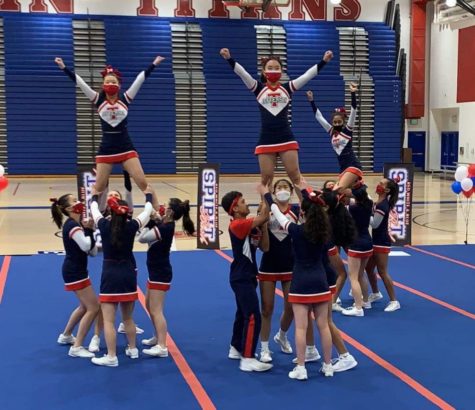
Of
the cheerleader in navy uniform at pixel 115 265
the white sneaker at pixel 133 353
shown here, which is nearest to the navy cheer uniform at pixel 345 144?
the cheerleader in navy uniform at pixel 115 265

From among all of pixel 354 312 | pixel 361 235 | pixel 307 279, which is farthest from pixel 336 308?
pixel 307 279

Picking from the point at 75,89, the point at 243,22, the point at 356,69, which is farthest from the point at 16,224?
the point at 356,69

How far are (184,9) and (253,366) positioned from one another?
20413 mm

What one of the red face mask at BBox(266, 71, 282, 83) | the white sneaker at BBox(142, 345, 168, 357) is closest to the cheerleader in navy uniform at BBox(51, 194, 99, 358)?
the white sneaker at BBox(142, 345, 168, 357)

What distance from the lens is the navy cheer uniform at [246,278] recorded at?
191 inches

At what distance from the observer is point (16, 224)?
12406 millimetres

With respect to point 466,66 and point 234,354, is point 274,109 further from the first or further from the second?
point 466,66

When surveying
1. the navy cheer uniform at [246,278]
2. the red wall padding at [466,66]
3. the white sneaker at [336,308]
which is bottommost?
the white sneaker at [336,308]

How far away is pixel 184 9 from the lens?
2353 cm

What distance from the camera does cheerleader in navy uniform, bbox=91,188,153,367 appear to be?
4.85 meters

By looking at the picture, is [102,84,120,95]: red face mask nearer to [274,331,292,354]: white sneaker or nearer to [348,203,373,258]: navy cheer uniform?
[348,203,373,258]: navy cheer uniform

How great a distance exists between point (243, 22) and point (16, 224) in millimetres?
13896

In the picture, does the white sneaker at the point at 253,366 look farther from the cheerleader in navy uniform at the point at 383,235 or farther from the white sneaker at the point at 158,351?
the cheerleader in navy uniform at the point at 383,235

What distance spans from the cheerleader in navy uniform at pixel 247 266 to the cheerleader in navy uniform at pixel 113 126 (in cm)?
173
